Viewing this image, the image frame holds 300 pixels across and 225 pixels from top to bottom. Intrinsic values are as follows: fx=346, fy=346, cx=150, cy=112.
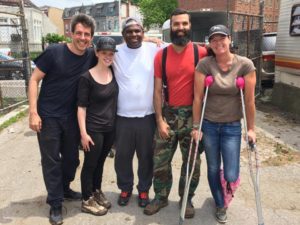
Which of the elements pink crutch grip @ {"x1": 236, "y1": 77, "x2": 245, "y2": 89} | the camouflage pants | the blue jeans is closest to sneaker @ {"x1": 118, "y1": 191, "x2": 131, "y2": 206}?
the camouflage pants

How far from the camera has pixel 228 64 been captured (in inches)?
136

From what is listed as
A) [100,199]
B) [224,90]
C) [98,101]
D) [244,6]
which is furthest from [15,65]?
[244,6]

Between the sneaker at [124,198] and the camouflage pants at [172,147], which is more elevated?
the camouflage pants at [172,147]

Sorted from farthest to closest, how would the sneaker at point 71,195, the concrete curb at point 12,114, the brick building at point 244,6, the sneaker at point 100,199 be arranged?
the brick building at point 244,6 → the concrete curb at point 12,114 → the sneaker at point 71,195 → the sneaker at point 100,199

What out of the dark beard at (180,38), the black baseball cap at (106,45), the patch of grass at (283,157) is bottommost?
the patch of grass at (283,157)

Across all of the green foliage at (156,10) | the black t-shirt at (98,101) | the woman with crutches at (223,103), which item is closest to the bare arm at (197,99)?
the woman with crutches at (223,103)

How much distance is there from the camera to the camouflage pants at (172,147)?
3783mm

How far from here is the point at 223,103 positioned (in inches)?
140

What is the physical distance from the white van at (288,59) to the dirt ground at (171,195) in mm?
2888

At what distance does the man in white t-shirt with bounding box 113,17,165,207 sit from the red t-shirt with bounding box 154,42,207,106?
0.17 metres

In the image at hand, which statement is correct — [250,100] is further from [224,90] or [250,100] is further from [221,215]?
[221,215]

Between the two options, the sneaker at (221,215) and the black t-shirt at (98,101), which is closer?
the black t-shirt at (98,101)

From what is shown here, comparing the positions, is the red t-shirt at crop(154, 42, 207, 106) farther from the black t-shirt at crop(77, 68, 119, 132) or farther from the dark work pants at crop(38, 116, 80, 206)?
the dark work pants at crop(38, 116, 80, 206)

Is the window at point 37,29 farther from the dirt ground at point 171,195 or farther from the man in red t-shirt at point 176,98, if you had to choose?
the man in red t-shirt at point 176,98
